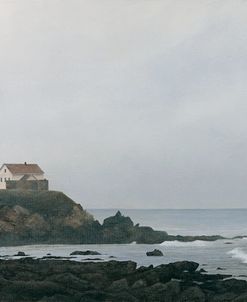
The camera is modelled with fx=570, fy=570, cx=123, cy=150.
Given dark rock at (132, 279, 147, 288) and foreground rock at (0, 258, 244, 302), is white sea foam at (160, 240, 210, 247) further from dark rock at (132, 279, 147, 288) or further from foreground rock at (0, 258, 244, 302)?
dark rock at (132, 279, 147, 288)

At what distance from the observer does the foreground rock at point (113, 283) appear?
338 centimetres

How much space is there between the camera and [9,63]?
389 cm

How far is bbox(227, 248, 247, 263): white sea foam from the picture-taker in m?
3.49

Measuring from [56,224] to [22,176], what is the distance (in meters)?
0.42

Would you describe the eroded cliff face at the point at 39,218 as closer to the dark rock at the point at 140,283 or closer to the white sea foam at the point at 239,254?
the dark rock at the point at 140,283

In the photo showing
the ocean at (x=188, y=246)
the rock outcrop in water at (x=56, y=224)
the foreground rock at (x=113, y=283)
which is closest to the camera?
the foreground rock at (x=113, y=283)

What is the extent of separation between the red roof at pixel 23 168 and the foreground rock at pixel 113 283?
22.1 inches

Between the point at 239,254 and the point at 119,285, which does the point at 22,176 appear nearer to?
the point at 119,285

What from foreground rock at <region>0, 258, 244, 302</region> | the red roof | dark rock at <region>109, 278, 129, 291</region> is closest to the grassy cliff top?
the red roof

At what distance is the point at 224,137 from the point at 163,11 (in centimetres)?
93

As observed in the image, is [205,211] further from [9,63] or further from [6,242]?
[9,63]

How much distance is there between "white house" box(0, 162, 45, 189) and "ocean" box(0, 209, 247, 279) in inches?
16.4

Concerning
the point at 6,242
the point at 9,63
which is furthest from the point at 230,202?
the point at 9,63

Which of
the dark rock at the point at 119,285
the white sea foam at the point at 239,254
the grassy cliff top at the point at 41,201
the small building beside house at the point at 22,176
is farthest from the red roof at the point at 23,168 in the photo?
the white sea foam at the point at 239,254
